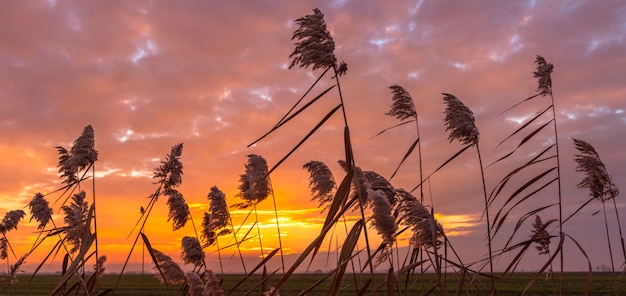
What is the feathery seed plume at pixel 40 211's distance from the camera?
5.62m

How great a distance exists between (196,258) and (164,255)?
10.2 inches

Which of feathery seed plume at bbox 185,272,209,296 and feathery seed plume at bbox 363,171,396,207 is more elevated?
feathery seed plume at bbox 363,171,396,207

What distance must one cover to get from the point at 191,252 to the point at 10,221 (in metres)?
4.33

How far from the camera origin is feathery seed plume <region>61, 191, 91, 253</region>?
14.8 ft

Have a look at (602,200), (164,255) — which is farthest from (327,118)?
(602,200)

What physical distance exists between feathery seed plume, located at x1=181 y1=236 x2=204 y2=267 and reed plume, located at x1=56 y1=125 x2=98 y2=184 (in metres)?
0.85

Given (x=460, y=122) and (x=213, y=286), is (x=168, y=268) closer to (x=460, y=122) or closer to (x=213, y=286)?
(x=213, y=286)

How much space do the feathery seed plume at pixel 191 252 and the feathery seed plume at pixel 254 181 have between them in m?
0.74

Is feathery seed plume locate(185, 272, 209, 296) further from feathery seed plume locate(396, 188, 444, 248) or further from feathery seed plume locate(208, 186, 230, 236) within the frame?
feathery seed plume locate(208, 186, 230, 236)

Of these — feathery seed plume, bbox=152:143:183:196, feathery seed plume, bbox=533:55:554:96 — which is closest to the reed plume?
feathery seed plume, bbox=152:143:183:196

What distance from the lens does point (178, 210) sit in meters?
4.76

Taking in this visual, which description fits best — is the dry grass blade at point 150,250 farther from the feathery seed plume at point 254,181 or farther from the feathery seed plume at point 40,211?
the feathery seed plume at point 40,211

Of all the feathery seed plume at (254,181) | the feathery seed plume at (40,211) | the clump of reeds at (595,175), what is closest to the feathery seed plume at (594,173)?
Result: the clump of reeds at (595,175)

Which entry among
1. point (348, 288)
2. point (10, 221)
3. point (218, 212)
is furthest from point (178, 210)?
point (348, 288)
